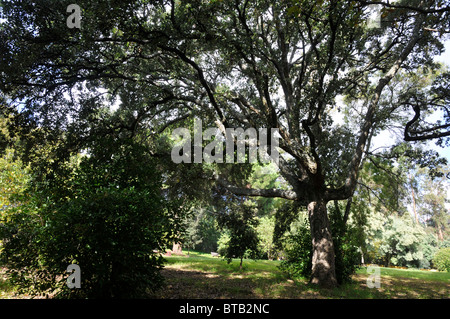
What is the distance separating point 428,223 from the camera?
47.1m

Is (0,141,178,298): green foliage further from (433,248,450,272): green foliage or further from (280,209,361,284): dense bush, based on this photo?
(433,248,450,272): green foliage

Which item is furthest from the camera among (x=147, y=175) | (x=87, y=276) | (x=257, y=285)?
(x=257, y=285)

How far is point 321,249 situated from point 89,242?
7640mm

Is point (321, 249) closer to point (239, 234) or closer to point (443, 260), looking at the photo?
→ point (239, 234)

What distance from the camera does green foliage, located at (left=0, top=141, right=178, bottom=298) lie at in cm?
420

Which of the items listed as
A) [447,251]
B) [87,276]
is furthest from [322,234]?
[447,251]

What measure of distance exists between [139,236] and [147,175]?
1.82 metres

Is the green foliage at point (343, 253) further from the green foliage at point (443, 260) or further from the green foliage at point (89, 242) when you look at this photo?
the green foliage at point (443, 260)

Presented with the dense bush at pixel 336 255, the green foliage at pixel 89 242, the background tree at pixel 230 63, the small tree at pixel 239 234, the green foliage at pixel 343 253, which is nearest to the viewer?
the green foliage at pixel 89 242

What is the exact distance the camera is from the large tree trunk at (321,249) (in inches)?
334

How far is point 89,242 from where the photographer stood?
167 inches

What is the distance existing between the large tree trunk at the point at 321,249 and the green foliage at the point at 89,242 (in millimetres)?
6160

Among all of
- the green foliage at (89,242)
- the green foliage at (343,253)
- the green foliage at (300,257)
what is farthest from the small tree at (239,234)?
the green foliage at (89,242)
